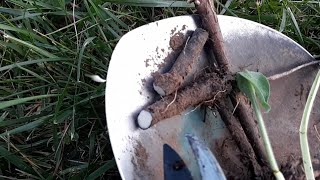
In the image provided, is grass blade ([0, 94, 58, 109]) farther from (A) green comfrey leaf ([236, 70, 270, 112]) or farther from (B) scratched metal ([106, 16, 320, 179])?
(A) green comfrey leaf ([236, 70, 270, 112])

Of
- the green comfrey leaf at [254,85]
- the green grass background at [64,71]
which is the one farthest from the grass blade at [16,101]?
the green comfrey leaf at [254,85]

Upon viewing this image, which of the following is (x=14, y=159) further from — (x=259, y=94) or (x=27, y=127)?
(x=259, y=94)

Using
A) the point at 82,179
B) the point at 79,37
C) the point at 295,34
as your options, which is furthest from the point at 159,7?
the point at 82,179

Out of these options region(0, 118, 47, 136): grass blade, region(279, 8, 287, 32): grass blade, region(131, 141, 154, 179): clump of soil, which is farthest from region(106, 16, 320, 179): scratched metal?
region(0, 118, 47, 136): grass blade

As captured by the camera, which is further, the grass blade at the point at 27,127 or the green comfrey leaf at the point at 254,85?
the grass blade at the point at 27,127

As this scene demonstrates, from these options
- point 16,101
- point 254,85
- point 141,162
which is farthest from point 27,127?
point 254,85

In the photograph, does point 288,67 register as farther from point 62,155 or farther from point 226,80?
point 62,155

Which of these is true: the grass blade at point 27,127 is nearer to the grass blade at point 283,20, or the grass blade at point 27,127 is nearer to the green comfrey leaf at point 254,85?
the green comfrey leaf at point 254,85
